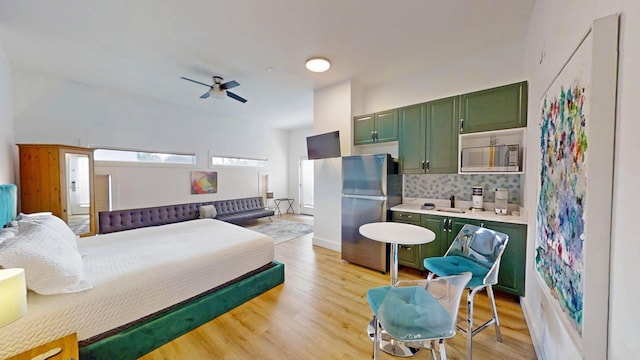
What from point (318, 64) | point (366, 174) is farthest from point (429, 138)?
point (318, 64)

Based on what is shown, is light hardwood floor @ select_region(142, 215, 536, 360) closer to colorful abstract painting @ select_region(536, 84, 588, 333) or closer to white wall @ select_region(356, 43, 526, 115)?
colorful abstract painting @ select_region(536, 84, 588, 333)

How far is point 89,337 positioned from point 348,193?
295 cm

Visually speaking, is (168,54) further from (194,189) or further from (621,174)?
(621,174)

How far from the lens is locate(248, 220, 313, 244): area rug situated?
5.11m

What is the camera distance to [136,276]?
71.2 inches

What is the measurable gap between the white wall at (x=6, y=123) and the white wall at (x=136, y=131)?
44cm

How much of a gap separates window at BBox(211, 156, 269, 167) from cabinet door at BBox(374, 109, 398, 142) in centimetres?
444

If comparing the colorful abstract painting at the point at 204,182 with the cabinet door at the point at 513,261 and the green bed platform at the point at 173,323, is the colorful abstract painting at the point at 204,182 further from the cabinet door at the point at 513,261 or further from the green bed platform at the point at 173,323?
the cabinet door at the point at 513,261

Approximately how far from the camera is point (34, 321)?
52.9 inches

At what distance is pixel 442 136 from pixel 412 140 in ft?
1.25

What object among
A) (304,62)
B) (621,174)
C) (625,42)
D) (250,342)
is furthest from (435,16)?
(250,342)

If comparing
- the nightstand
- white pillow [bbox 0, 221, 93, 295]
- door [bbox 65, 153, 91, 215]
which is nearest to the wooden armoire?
door [bbox 65, 153, 91, 215]

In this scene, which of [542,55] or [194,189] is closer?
[542,55]

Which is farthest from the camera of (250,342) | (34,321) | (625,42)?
(250,342)
